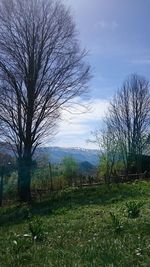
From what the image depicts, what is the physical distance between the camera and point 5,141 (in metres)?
26.2

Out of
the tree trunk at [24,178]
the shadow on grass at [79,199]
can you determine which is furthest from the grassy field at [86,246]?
the tree trunk at [24,178]

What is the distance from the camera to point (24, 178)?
83.0ft

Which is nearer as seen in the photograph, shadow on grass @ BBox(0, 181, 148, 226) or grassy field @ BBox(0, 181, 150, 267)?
grassy field @ BBox(0, 181, 150, 267)

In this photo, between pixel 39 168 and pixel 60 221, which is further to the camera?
pixel 39 168

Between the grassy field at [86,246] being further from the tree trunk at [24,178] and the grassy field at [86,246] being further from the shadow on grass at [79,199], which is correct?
the tree trunk at [24,178]

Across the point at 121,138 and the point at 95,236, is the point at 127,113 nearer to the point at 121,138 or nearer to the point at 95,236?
the point at 121,138

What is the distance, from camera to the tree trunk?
2491 cm

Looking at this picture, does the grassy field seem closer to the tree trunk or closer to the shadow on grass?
the shadow on grass

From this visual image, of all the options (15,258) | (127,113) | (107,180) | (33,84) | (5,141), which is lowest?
(15,258)

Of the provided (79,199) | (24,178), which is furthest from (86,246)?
(24,178)

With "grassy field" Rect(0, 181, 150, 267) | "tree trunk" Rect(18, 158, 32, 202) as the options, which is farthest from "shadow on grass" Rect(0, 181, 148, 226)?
"grassy field" Rect(0, 181, 150, 267)

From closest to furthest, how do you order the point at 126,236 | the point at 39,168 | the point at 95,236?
1. the point at 126,236
2. the point at 95,236
3. the point at 39,168

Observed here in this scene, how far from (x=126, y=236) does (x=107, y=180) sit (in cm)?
2143

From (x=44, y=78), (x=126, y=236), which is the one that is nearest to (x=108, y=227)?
(x=126, y=236)
